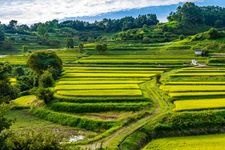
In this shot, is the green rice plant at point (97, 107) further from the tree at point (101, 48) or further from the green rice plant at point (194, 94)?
the tree at point (101, 48)

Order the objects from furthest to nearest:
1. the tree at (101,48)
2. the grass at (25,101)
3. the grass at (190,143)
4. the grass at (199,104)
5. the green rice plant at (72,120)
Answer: the tree at (101,48) → the grass at (25,101) → the grass at (199,104) → the green rice plant at (72,120) → the grass at (190,143)

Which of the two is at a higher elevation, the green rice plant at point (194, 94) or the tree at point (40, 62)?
the tree at point (40, 62)

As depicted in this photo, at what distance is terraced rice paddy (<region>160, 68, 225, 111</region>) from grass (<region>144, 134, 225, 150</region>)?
13.4 ft

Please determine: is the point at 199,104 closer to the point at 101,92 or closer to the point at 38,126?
the point at 101,92

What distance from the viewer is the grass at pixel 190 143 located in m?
30.9

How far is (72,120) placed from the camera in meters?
38.9

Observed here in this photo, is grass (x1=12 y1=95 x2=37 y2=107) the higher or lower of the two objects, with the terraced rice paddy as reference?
lower

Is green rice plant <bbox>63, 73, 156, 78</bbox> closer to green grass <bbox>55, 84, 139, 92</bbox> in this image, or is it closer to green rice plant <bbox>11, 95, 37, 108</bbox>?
green grass <bbox>55, 84, 139, 92</bbox>

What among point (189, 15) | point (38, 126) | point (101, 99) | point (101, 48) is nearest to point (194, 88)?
point (101, 99)

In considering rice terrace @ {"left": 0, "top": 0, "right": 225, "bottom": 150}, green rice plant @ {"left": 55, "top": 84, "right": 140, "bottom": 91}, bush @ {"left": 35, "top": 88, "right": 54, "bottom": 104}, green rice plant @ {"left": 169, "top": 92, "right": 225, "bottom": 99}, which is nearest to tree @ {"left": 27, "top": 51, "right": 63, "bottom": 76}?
rice terrace @ {"left": 0, "top": 0, "right": 225, "bottom": 150}

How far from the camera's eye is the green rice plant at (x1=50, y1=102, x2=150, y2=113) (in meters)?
39.5

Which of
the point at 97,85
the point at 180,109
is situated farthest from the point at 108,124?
the point at 97,85

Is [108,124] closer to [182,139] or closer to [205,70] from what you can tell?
[182,139]

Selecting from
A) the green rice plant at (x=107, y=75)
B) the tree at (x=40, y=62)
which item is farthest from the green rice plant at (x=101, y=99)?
the tree at (x=40, y=62)
